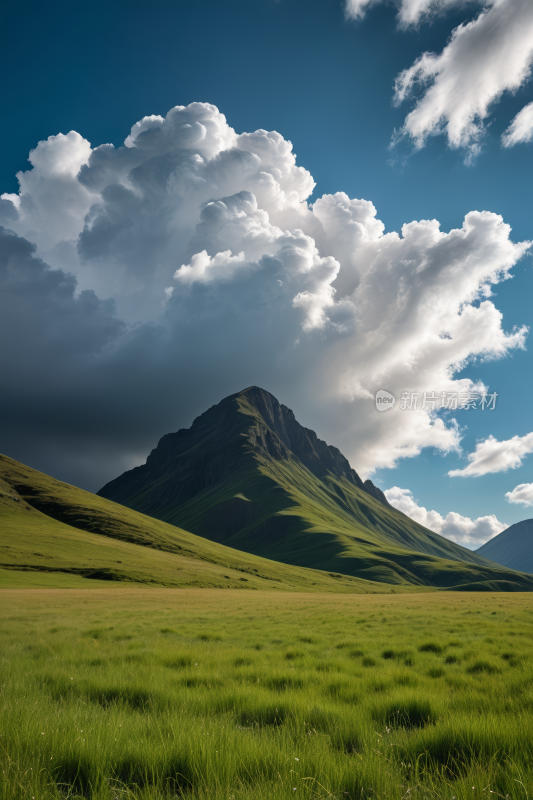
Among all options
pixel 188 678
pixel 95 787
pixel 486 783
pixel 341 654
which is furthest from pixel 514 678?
pixel 95 787

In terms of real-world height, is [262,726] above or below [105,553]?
above

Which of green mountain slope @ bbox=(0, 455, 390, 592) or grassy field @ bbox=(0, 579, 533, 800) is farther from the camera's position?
green mountain slope @ bbox=(0, 455, 390, 592)

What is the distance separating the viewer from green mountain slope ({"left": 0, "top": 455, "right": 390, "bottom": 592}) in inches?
4225

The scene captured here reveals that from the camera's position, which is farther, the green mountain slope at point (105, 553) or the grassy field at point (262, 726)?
the green mountain slope at point (105, 553)

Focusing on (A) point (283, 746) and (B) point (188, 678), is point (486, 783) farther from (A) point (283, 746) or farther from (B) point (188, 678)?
(B) point (188, 678)

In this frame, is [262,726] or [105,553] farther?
[105,553]

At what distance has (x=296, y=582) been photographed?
166 m

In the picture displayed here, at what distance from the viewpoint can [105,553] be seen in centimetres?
12975

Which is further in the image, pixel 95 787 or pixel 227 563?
pixel 227 563

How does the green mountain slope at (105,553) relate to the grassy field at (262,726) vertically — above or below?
below

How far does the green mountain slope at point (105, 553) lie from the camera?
107312 mm

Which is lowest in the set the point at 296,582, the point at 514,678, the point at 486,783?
the point at 296,582

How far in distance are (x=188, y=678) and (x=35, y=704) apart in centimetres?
279

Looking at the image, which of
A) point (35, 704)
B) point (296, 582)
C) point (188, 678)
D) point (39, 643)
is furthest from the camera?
point (296, 582)
